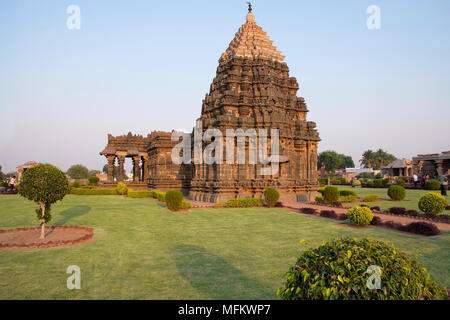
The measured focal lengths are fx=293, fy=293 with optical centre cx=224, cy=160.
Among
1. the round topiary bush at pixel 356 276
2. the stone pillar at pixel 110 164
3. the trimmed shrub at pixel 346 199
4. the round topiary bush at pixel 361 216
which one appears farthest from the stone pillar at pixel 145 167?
the round topiary bush at pixel 356 276

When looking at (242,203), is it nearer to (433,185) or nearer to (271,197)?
(271,197)

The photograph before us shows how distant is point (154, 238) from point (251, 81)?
16.5 metres

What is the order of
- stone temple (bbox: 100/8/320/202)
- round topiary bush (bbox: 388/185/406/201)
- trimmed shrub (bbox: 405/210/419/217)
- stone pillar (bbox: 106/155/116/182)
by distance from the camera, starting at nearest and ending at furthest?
trimmed shrub (bbox: 405/210/419/217) < stone temple (bbox: 100/8/320/202) < round topiary bush (bbox: 388/185/406/201) < stone pillar (bbox: 106/155/116/182)

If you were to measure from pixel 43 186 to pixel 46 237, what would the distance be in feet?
5.79

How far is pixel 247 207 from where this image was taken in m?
18.1

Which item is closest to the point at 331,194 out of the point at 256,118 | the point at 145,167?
the point at 256,118

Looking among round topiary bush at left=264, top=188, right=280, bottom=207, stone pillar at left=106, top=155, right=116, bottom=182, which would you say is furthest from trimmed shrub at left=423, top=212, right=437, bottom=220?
stone pillar at left=106, top=155, right=116, bottom=182

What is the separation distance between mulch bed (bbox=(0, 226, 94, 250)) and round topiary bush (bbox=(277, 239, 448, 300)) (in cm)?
796

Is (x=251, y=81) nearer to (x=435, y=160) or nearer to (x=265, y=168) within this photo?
(x=265, y=168)

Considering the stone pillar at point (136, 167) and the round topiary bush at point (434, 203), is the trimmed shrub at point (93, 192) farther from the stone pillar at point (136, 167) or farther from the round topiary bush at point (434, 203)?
the round topiary bush at point (434, 203)

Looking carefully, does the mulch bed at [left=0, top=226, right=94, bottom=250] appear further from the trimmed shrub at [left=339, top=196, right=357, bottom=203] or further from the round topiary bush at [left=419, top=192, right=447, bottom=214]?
the trimmed shrub at [left=339, top=196, right=357, bottom=203]

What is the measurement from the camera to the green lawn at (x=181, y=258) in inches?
213

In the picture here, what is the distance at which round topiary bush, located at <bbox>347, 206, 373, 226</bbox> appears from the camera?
38.2 ft

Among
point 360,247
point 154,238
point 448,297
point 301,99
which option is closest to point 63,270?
point 154,238
